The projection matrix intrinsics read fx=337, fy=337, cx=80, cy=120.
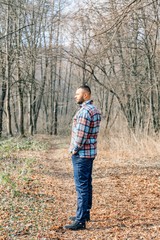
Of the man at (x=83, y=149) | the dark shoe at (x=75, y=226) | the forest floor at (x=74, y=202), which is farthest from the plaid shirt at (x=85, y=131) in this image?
the forest floor at (x=74, y=202)

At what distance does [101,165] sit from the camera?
10.2m

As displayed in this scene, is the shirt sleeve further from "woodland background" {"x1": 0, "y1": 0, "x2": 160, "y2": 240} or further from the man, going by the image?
"woodland background" {"x1": 0, "y1": 0, "x2": 160, "y2": 240}

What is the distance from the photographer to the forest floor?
4.37m

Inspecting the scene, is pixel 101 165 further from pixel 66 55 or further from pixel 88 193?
pixel 66 55

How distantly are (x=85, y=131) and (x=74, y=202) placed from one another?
2213 mm

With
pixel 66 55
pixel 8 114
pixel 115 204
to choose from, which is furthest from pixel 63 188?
pixel 8 114

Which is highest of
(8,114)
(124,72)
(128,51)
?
(128,51)

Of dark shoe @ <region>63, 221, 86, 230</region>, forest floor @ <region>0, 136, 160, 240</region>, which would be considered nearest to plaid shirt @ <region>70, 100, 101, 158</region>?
dark shoe @ <region>63, 221, 86, 230</region>

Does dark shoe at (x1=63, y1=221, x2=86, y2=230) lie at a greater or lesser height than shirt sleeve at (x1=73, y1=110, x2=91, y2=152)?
lesser

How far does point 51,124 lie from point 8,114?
13.2 m

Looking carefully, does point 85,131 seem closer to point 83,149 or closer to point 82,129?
point 82,129

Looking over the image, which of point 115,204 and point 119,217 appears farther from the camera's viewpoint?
point 115,204

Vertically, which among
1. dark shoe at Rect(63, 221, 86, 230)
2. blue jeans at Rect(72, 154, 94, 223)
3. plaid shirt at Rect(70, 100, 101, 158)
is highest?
plaid shirt at Rect(70, 100, 101, 158)

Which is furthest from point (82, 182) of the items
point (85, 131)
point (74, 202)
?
point (74, 202)
